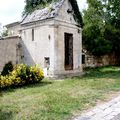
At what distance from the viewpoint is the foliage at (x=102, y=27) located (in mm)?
21828

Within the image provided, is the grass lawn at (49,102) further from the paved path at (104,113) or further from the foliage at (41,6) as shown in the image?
the foliage at (41,6)

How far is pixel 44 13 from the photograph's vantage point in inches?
585

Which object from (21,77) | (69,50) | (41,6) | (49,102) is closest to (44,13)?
(41,6)

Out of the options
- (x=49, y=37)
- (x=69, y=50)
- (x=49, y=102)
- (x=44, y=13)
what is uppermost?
(x=44, y=13)

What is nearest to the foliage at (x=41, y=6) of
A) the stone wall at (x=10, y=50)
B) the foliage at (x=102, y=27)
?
the stone wall at (x=10, y=50)

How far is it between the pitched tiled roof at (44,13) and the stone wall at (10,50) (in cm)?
137

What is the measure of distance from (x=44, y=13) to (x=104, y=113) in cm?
953

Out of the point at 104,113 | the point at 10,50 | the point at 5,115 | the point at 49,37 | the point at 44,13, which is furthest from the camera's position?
the point at 10,50

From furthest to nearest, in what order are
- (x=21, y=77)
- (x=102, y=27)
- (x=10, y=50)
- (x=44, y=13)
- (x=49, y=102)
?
(x=102, y=27) < (x=10, y=50) < (x=44, y=13) < (x=21, y=77) < (x=49, y=102)

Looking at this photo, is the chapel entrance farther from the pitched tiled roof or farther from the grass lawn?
the grass lawn

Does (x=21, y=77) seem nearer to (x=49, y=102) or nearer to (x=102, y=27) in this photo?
(x=49, y=102)

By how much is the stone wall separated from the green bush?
4.10 m

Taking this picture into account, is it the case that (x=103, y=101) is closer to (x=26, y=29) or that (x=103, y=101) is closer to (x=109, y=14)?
(x=26, y=29)

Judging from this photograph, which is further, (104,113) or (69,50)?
(69,50)
